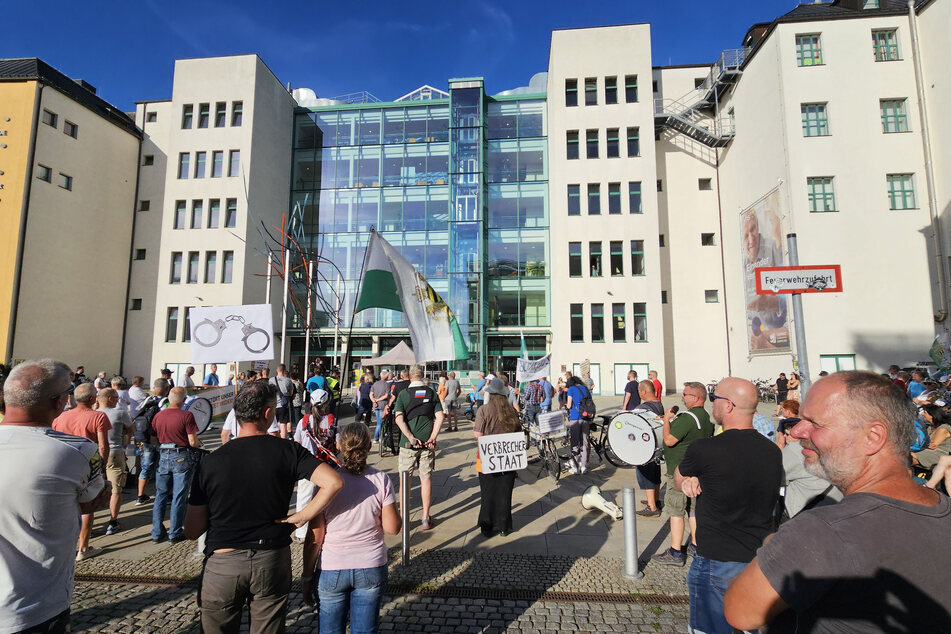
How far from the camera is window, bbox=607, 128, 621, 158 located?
3070cm

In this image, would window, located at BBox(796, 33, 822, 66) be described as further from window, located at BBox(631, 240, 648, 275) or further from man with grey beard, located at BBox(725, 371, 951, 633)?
man with grey beard, located at BBox(725, 371, 951, 633)

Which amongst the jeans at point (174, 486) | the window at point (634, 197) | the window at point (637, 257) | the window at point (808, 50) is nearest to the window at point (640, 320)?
the window at point (637, 257)

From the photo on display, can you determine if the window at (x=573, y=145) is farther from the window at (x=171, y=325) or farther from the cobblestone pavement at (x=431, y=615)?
the cobblestone pavement at (x=431, y=615)

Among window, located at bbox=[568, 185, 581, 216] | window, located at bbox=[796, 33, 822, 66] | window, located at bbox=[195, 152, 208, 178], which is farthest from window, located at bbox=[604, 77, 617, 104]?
window, located at bbox=[195, 152, 208, 178]

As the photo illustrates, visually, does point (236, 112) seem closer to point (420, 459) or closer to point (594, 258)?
point (594, 258)

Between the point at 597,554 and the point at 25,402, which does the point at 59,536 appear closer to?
the point at 25,402

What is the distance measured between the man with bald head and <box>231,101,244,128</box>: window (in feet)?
122

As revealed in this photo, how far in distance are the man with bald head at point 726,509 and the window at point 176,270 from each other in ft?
117

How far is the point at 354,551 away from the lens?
272 centimetres

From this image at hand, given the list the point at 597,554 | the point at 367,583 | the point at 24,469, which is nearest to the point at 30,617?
the point at 24,469

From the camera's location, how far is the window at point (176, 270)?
31.5 meters

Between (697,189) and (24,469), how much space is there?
35.8m

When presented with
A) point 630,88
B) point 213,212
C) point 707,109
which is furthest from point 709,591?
point 707,109

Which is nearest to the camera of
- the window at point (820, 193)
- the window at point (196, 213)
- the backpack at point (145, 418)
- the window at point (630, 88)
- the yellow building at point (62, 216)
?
the backpack at point (145, 418)
